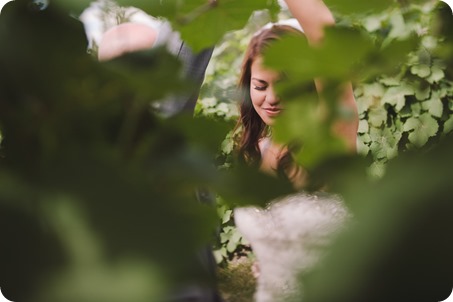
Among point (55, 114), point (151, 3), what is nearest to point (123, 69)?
point (55, 114)

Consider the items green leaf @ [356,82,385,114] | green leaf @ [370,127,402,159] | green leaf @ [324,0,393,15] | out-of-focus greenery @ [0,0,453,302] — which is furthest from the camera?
green leaf @ [356,82,385,114]

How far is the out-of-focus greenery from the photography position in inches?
2.7

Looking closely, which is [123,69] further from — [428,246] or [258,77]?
[258,77]

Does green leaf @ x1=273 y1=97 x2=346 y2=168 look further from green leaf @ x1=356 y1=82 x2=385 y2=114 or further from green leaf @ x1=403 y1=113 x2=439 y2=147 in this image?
green leaf @ x1=356 y1=82 x2=385 y2=114

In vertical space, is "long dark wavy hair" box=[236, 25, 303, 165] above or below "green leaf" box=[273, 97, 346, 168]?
below

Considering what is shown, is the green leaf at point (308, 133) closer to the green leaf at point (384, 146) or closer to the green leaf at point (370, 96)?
the green leaf at point (384, 146)

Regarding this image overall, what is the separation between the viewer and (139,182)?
8 cm

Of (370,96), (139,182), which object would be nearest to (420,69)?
(139,182)

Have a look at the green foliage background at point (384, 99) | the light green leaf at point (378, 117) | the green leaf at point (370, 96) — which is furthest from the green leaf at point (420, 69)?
the light green leaf at point (378, 117)

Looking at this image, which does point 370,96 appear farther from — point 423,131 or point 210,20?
point 210,20

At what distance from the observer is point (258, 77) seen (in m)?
0.34

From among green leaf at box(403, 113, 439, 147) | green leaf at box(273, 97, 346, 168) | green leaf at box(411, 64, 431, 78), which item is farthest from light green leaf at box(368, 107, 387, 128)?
green leaf at box(273, 97, 346, 168)

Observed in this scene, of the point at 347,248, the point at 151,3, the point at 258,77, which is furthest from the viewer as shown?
the point at 258,77

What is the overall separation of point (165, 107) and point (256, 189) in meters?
0.03
